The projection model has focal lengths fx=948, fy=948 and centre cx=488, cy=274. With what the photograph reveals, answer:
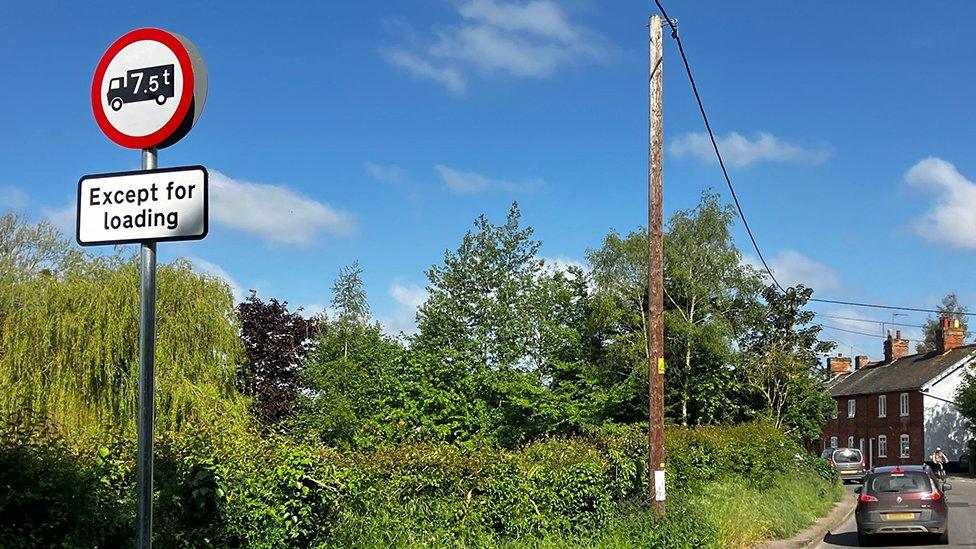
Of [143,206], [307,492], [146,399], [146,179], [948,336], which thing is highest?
[146,179]

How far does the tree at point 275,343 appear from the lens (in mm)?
47344

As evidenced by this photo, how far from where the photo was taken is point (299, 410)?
4406cm

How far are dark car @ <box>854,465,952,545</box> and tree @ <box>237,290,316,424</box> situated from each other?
3171cm

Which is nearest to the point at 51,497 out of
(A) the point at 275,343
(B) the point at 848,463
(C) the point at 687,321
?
(C) the point at 687,321

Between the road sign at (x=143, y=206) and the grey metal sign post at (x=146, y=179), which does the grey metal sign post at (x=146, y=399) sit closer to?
the grey metal sign post at (x=146, y=179)

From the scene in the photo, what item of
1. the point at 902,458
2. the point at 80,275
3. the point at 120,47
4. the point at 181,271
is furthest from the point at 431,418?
the point at 902,458

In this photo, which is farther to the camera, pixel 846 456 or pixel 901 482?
pixel 846 456

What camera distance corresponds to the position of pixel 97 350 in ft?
81.5

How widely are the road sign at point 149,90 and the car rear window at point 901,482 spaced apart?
18.8 m

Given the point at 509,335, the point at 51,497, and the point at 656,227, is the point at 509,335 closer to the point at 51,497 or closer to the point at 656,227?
the point at 656,227

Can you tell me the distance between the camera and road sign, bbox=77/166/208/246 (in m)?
4.35

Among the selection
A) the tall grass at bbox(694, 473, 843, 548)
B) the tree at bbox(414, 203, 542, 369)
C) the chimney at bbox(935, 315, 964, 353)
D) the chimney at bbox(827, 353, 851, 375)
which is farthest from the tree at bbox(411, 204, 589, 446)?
the chimney at bbox(827, 353, 851, 375)

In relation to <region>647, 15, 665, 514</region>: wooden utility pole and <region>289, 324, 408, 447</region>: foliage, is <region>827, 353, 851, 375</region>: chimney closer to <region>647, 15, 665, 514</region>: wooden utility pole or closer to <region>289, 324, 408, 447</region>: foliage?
<region>289, 324, 408, 447</region>: foliage

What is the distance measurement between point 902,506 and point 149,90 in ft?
62.2
